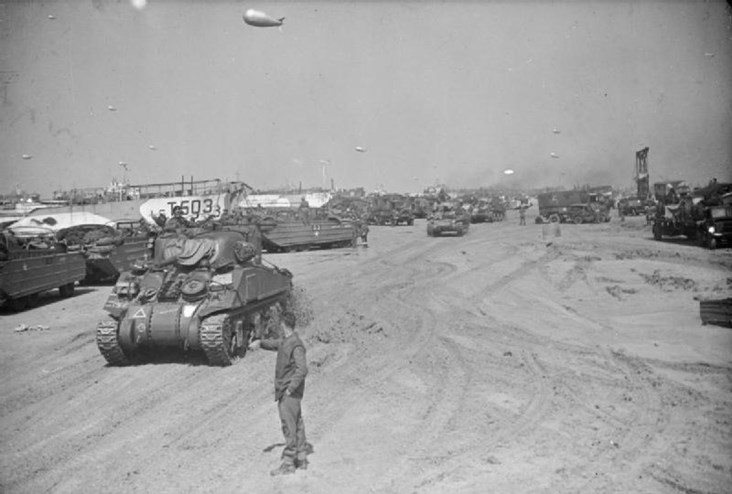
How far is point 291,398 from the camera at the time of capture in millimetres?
6336

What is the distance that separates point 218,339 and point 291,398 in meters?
4.20

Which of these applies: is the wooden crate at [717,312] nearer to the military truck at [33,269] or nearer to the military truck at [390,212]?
the military truck at [33,269]

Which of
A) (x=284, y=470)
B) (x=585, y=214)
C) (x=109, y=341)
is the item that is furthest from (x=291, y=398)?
(x=585, y=214)

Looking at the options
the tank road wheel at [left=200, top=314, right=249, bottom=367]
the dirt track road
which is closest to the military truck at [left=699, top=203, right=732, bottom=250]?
the dirt track road

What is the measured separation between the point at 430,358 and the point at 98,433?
18.1ft

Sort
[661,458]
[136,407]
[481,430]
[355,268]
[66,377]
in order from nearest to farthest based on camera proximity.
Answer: [661,458] < [481,430] < [136,407] < [66,377] < [355,268]

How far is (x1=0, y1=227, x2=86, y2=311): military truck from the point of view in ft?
55.7

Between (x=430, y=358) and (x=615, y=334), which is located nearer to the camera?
(x=430, y=358)

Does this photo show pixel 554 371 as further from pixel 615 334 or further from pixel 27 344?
pixel 27 344

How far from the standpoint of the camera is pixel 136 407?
8.70 meters

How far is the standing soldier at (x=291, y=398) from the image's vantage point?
6.30m

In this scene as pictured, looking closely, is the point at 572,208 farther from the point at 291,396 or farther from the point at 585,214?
the point at 291,396

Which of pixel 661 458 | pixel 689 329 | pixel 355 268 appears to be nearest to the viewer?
pixel 661 458

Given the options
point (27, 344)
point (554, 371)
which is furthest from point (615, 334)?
point (27, 344)
